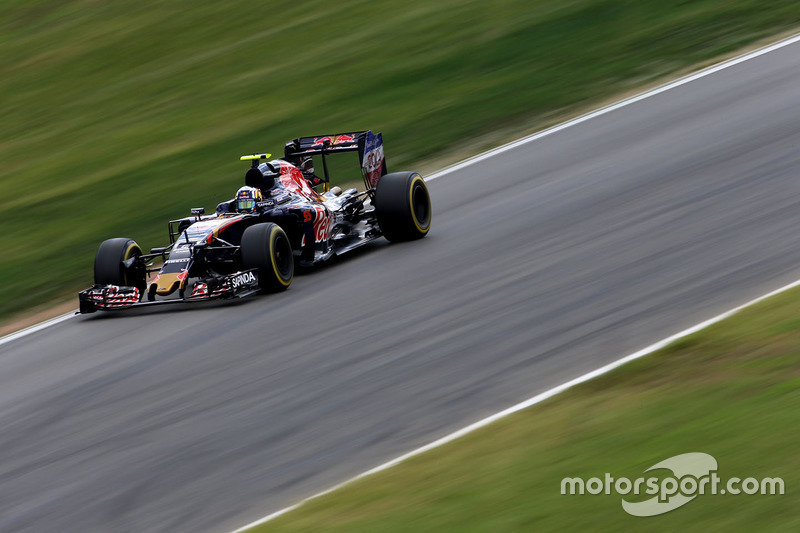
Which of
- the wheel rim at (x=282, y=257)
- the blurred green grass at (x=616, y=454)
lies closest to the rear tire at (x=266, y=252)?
the wheel rim at (x=282, y=257)

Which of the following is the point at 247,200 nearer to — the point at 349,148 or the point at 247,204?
the point at 247,204

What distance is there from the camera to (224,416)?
27.0 feet

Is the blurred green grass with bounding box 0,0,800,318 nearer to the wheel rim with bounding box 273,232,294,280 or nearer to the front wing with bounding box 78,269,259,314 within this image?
the front wing with bounding box 78,269,259,314

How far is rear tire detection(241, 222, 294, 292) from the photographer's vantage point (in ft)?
36.6

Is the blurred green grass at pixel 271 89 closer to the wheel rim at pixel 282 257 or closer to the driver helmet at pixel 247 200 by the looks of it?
the driver helmet at pixel 247 200

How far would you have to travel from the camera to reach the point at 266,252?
11.1 m

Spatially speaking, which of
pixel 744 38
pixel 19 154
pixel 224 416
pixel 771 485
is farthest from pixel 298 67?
pixel 771 485

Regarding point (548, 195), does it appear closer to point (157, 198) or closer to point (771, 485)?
point (157, 198)

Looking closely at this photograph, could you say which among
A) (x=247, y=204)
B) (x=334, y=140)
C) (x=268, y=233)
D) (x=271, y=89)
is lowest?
(x=268, y=233)

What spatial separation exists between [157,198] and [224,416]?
29.2ft

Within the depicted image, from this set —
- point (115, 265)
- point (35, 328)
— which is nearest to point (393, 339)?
point (115, 265)

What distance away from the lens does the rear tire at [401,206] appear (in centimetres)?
1256

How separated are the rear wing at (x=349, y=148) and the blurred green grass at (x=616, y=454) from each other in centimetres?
622

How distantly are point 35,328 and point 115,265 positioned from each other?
1.30 meters
